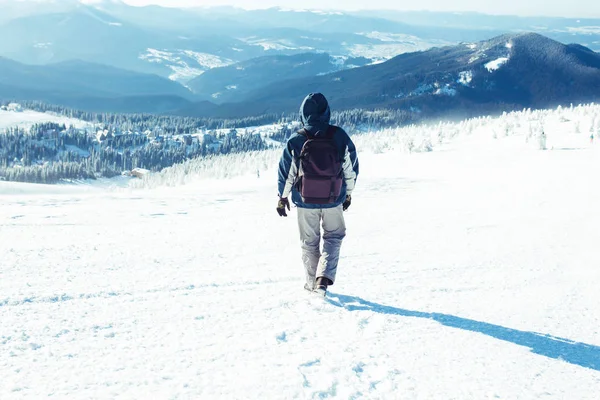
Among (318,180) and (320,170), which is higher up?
(320,170)

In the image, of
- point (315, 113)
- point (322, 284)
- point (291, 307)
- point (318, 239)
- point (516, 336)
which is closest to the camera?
point (516, 336)

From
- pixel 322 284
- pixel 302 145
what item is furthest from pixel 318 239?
pixel 302 145

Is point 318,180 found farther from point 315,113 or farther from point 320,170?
point 315,113

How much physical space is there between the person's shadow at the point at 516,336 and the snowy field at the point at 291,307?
1.0 inches

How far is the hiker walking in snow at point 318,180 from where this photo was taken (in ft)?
19.1

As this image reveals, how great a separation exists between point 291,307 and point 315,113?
2442 millimetres

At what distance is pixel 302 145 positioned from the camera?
5.88 meters

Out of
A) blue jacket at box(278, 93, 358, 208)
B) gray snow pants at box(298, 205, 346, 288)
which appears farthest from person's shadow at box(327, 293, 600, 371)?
blue jacket at box(278, 93, 358, 208)

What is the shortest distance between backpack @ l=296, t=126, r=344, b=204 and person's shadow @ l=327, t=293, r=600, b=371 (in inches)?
54.5

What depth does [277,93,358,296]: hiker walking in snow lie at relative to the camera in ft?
19.1

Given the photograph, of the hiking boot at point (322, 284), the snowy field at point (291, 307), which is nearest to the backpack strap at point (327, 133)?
the hiking boot at point (322, 284)

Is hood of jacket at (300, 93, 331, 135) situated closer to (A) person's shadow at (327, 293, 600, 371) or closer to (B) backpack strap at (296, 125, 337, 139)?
(B) backpack strap at (296, 125, 337, 139)

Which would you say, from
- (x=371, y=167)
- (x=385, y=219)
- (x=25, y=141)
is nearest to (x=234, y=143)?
(x=25, y=141)

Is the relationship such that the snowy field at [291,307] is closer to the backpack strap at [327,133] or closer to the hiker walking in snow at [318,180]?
the hiker walking in snow at [318,180]
